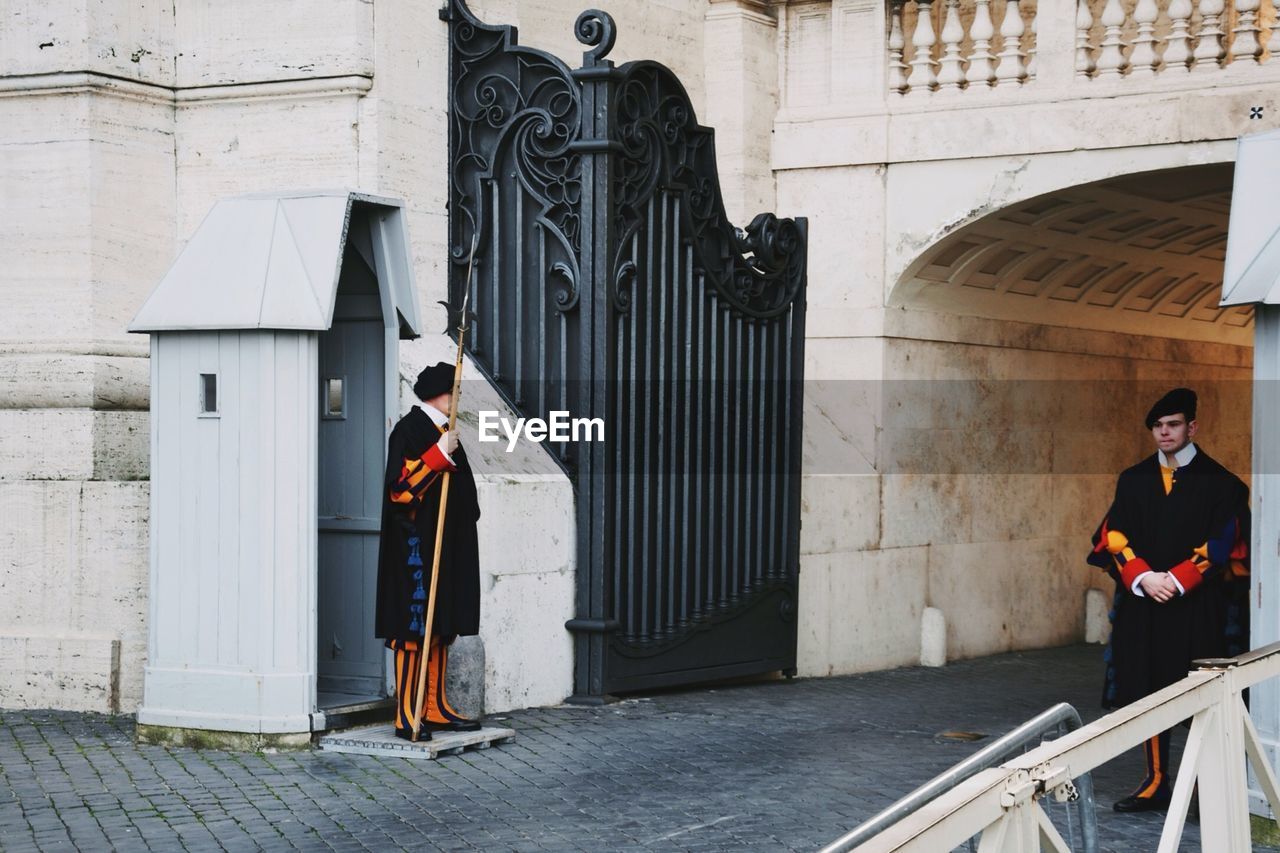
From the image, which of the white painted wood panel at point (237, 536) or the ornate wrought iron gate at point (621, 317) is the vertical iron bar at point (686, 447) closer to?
the ornate wrought iron gate at point (621, 317)

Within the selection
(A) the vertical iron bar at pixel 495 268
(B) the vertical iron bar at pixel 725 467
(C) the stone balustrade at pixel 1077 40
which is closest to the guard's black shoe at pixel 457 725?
(A) the vertical iron bar at pixel 495 268

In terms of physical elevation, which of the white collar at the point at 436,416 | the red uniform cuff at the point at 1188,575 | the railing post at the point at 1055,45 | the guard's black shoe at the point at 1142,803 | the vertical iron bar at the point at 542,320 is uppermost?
the railing post at the point at 1055,45

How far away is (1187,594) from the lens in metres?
7.45

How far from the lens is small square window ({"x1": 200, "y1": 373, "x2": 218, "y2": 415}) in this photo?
318 inches

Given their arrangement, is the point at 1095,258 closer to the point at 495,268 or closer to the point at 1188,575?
the point at 495,268

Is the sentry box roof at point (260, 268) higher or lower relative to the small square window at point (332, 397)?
higher

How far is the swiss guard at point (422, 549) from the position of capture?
8.00 m

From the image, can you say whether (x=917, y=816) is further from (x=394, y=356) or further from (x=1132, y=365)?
(x=1132, y=365)

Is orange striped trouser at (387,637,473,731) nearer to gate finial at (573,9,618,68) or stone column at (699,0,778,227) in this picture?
gate finial at (573,9,618,68)

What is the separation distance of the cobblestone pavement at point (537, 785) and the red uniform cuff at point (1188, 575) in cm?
92

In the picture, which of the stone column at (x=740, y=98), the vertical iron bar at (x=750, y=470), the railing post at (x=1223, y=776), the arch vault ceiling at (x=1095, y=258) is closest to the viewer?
the railing post at (x=1223, y=776)

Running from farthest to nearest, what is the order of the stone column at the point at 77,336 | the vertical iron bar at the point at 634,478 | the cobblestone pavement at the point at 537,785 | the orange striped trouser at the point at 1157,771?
the vertical iron bar at the point at 634,478 → the stone column at the point at 77,336 → the orange striped trouser at the point at 1157,771 → the cobblestone pavement at the point at 537,785

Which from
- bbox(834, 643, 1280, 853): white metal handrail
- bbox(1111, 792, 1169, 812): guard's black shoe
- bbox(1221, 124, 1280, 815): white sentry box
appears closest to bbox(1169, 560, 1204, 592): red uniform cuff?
bbox(1221, 124, 1280, 815): white sentry box

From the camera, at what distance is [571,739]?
28.1 ft
